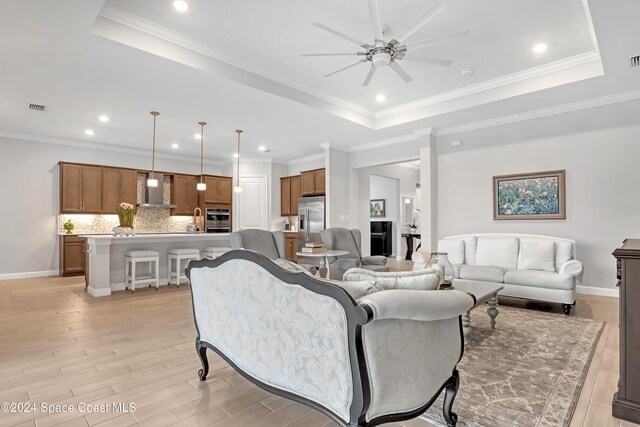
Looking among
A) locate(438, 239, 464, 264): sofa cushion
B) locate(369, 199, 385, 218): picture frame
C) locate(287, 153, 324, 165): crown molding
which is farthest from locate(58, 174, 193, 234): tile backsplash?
locate(438, 239, 464, 264): sofa cushion

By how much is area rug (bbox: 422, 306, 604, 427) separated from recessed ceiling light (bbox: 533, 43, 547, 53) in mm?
3064

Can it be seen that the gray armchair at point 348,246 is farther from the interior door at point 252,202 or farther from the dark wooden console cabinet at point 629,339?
the interior door at point 252,202

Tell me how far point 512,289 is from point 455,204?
2.21m

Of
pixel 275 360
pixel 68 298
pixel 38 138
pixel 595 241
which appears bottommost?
pixel 68 298

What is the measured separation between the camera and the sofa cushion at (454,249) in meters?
5.39

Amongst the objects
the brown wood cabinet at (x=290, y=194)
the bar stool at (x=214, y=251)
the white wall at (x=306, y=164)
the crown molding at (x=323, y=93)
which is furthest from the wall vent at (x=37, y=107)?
the white wall at (x=306, y=164)

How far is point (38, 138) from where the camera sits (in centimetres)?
689

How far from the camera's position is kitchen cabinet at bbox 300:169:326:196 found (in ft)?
26.5

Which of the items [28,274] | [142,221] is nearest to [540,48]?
[142,221]

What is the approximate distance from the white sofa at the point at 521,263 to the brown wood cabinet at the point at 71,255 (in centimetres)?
668

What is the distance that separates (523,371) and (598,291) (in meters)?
3.46

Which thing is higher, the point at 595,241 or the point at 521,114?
the point at 521,114

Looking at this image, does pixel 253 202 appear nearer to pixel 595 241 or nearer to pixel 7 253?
pixel 7 253

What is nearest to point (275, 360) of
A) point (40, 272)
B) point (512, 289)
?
point (512, 289)
